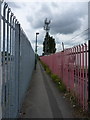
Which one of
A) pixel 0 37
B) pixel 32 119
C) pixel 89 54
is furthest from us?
pixel 89 54

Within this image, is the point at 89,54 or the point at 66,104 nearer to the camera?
the point at 89,54

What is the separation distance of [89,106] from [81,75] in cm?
148

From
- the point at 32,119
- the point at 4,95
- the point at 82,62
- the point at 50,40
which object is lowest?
the point at 32,119

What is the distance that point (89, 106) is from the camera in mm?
6844

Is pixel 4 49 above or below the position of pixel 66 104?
above

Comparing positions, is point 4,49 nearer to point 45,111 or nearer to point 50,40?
point 45,111

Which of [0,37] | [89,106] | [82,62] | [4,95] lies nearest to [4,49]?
[0,37]

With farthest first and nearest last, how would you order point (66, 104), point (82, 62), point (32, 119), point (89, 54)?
point (66, 104) → point (82, 62) → point (89, 54) → point (32, 119)

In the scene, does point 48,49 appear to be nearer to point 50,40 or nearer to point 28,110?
point 50,40

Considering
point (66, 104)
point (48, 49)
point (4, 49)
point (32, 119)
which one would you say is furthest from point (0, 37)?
point (48, 49)

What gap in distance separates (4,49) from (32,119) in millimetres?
3172

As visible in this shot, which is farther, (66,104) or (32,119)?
(66,104)

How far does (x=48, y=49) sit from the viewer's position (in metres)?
69.9

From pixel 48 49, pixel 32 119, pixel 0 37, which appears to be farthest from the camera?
pixel 48 49
